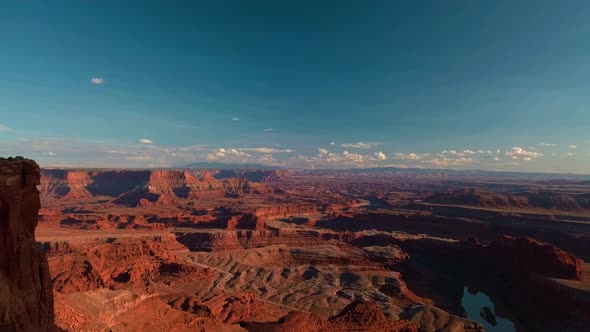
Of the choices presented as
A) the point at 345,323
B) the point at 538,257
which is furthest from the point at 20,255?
the point at 538,257

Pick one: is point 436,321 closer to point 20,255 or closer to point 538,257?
point 538,257

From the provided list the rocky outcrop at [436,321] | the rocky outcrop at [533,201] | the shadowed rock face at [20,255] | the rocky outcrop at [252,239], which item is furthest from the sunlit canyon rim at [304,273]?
the rocky outcrop at [533,201]

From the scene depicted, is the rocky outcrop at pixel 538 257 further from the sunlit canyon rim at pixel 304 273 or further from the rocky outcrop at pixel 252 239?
the rocky outcrop at pixel 252 239

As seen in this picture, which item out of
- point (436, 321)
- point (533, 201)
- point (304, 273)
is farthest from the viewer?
point (533, 201)

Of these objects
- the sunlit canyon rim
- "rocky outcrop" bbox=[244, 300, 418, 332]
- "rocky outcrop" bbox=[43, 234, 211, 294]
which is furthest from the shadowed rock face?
"rocky outcrop" bbox=[43, 234, 211, 294]

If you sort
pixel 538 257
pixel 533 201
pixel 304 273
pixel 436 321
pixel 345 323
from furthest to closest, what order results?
pixel 533 201, pixel 304 273, pixel 538 257, pixel 436 321, pixel 345 323

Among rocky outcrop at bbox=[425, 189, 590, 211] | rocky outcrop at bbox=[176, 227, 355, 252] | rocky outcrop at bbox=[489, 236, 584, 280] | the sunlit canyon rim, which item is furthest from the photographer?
rocky outcrop at bbox=[425, 189, 590, 211]

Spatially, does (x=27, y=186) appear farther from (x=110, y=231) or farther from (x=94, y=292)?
(x=110, y=231)

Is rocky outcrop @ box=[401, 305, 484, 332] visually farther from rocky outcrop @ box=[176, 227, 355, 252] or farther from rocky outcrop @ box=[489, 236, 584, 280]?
rocky outcrop @ box=[176, 227, 355, 252]

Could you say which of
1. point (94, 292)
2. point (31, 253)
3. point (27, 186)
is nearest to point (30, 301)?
point (31, 253)
